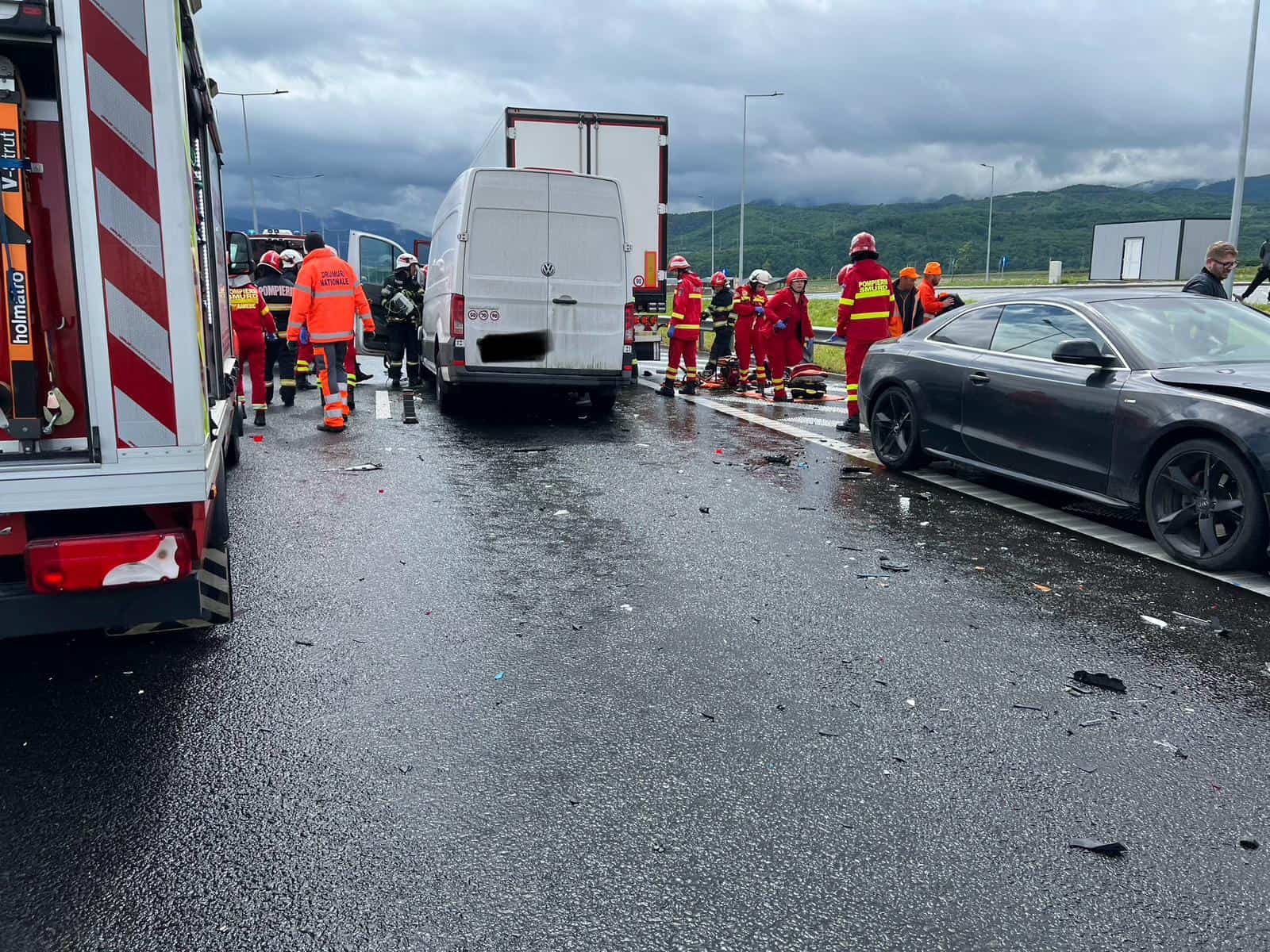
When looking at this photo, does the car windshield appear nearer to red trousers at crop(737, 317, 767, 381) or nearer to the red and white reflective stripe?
the red and white reflective stripe

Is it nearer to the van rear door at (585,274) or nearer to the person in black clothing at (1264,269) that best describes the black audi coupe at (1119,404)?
the person in black clothing at (1264,269)

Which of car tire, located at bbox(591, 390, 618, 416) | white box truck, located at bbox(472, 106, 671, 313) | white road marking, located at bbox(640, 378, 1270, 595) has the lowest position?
white road marking, located at bbox(640, 378, 1270, 595)

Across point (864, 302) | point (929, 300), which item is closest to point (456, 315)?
point (864, 302)

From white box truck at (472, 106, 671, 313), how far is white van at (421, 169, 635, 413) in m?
2.38

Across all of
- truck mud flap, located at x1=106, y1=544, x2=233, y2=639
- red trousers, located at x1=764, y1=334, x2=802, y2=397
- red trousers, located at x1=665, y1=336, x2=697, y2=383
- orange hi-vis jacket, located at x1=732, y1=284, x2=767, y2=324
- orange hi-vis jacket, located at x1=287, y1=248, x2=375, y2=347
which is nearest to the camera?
truck mud flap, located at x1=106, y1=544, x2=233, y2=639

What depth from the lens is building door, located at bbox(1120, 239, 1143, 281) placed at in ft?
249

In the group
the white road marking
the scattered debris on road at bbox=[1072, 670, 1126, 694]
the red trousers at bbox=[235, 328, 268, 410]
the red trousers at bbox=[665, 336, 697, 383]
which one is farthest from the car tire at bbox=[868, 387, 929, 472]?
the red trousers at bbox=[235, 328, 268, 410]

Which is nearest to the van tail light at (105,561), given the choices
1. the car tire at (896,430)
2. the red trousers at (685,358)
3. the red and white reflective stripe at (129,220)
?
the red and white reflective stripe at (129,220)

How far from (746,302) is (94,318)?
1248 centimetres

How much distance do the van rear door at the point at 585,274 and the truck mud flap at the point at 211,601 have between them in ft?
23.5

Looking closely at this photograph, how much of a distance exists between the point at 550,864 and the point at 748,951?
615 millimetres

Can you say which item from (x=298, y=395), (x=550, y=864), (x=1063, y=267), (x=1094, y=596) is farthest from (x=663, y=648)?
(x=1063, y=267)

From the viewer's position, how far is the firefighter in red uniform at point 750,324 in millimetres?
15172

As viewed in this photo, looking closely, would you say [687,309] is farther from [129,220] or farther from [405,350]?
[129,220]
